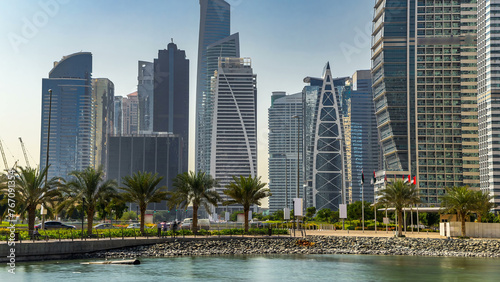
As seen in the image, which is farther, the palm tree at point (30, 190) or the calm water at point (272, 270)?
the palm tree at point (30, 190)

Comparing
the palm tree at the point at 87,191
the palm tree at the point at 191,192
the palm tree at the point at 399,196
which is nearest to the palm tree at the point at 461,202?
the palm tree at the point at 399,196

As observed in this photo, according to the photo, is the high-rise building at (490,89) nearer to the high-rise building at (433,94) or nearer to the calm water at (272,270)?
the high-rise building at (433,94)

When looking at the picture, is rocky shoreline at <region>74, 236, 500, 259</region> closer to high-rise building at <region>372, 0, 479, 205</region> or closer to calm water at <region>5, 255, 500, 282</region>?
calm water at <region>5, 255, 500, 282</region>

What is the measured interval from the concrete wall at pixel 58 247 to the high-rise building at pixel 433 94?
13689 centimetres

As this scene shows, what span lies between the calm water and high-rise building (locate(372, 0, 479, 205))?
13184 centimetres

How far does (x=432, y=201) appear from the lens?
18462 centimetres

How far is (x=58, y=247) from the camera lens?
55.3 meters

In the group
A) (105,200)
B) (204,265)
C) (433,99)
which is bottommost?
(204,265)

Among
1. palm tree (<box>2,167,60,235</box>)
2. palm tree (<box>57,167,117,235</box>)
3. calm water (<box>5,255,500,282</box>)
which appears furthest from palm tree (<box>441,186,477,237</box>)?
palm tree (<box>2,167,60,235</box>)

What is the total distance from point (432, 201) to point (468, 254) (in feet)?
413

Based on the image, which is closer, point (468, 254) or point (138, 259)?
point (138, 259)

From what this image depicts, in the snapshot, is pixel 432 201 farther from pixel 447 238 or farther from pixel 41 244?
pixel 41 244

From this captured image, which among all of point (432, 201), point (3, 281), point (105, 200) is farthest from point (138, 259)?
point (432, 201)

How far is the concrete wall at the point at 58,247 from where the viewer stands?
52312 millimetres
